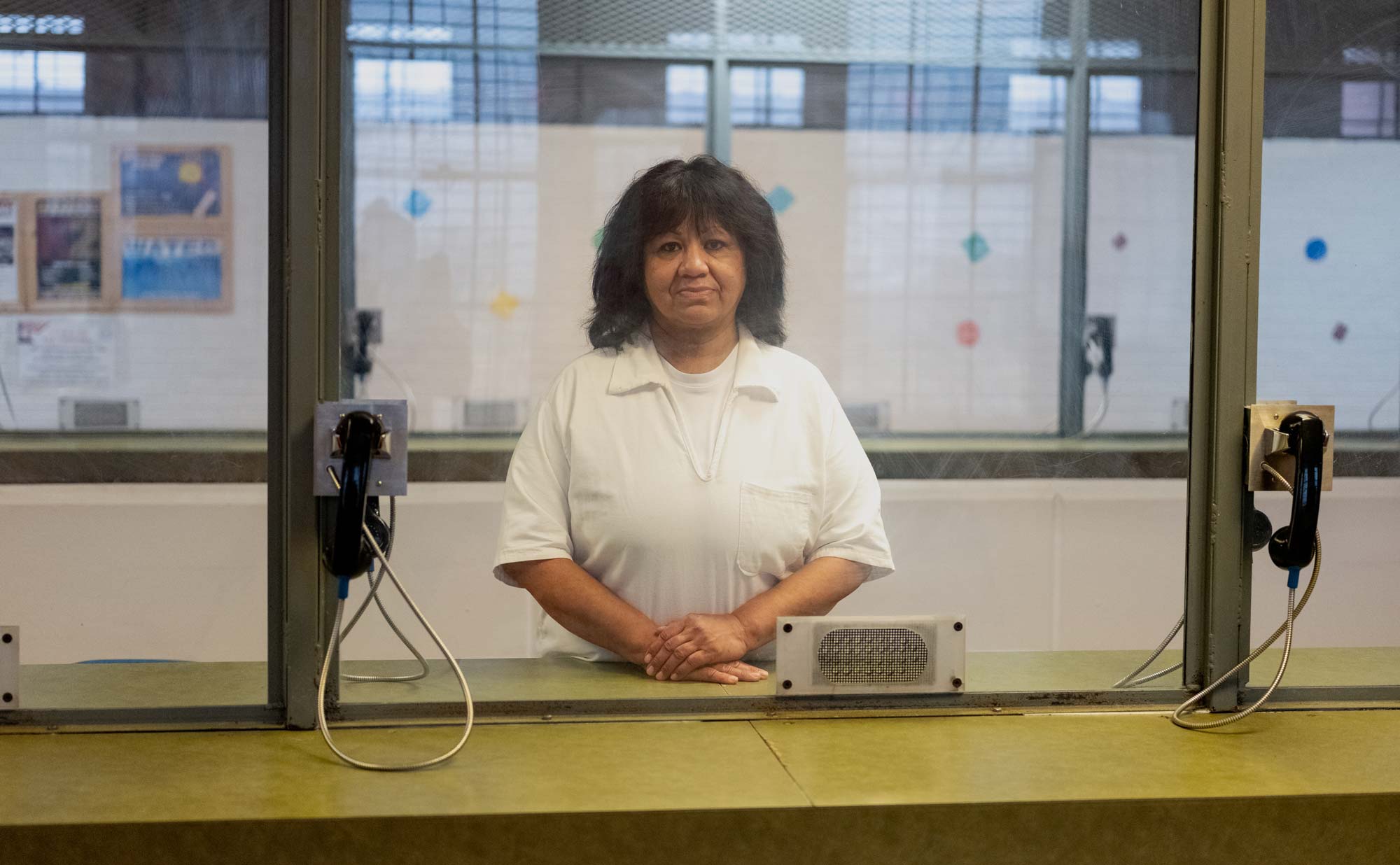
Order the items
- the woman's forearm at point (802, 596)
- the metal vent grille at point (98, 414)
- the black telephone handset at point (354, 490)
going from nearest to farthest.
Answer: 1. the black telephone handset at point (354, 490)
2. the metal vent grille at point (98, 414)
3. the woman's forearm at point (802, 596)

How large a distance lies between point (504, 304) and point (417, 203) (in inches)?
7.8

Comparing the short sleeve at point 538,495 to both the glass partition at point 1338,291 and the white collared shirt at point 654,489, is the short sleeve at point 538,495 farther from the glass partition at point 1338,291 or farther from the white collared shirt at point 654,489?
the glass partition at point 1338,291

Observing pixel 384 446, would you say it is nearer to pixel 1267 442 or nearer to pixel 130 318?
pixel 130 318

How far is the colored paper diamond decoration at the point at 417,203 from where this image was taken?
1903 millimetres

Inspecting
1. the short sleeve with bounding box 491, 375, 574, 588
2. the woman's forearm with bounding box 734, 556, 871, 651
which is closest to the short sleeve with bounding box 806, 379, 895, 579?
the woman's forearm with bounding box 734, 556, 871, 651

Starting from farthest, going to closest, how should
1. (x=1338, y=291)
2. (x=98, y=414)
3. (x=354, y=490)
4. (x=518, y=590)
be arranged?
(x=1338, y=291), (x=518, y=590), (x=98, y=414), (x=354, y=490)

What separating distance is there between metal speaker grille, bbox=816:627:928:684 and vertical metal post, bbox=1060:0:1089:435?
45 centimetres

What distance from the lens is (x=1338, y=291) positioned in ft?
6.87

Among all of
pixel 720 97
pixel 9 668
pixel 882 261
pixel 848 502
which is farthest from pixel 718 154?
pixel 9 668

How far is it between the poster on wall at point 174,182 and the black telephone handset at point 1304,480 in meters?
1.65

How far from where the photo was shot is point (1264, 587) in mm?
2064

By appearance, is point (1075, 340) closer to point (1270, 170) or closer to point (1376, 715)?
point (1270, 170)

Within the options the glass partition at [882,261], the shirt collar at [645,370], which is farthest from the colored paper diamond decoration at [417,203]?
the shirt collar at [645,370]

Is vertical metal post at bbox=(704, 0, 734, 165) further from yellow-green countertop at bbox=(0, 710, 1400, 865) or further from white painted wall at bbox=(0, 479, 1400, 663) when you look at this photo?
yellow-green countertop at bbox=(0, 710, 1400, 865)
